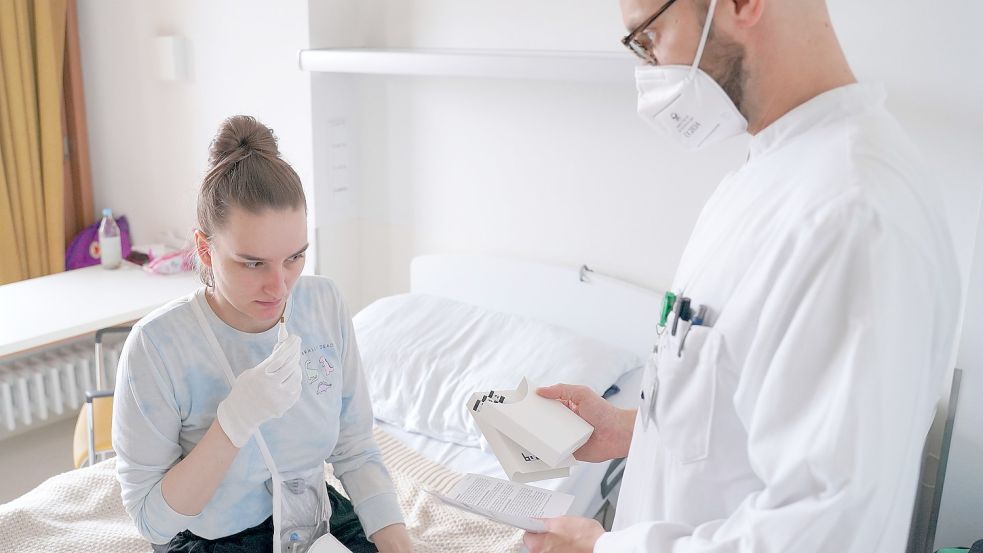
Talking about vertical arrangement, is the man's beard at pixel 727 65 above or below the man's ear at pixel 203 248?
above

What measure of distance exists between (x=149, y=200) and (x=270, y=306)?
8.10 ft

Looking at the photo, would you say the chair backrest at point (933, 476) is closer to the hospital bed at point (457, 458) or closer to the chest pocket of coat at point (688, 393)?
the hospital bed at point (457, 458)

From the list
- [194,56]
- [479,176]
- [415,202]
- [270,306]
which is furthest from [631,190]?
[194,56]

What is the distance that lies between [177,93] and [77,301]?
966 mm

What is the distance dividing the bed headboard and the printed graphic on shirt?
1162mm

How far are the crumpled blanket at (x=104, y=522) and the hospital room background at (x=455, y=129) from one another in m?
1.06

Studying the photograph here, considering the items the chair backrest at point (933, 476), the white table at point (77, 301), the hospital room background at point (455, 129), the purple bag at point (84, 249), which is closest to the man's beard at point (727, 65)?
the hospital room background at point (455, 129)

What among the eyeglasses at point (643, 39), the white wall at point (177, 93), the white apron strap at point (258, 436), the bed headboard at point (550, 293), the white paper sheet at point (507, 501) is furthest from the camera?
the white wall at point (177, 93)

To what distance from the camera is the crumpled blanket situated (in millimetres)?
1786

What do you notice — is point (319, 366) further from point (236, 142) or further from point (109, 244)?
point (109, 244)

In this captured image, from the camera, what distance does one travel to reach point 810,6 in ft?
3.38

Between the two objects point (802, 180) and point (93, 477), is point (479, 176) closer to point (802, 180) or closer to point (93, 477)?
point (93, 477)

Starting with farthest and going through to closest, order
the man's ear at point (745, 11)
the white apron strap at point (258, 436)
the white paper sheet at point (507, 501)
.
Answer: the white apron strap at point (258, 436)
the white paper sheet at point (507, 501)
the man's ear at point (745, 11)

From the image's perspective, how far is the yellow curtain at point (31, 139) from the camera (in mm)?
3223
